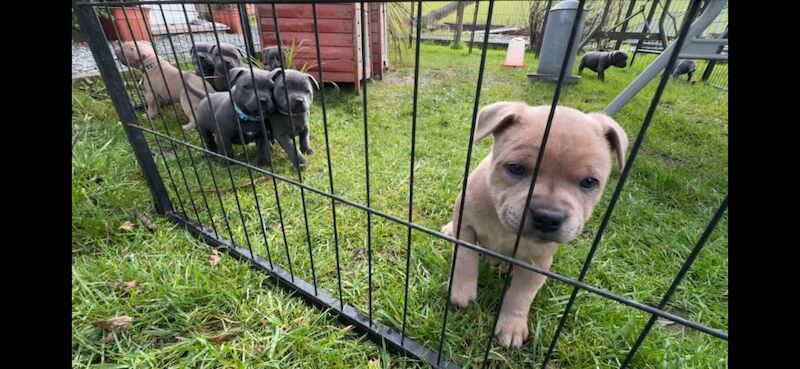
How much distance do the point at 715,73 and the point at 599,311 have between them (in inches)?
336

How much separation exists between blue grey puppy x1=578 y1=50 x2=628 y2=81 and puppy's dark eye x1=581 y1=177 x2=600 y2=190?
587 cm

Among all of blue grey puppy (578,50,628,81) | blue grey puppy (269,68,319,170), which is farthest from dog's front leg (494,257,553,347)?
blue grey puppy (578,50,628,81)

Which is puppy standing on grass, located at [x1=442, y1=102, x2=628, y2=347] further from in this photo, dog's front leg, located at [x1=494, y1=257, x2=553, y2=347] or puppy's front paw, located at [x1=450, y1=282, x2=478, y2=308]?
puppy's front paw, located at [x1=450, y1=282, x2=478, y2=308]

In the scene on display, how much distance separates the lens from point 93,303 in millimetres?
1869

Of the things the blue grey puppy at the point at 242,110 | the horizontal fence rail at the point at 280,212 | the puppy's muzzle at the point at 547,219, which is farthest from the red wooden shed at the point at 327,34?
the puppy's muzzle at the point at 547,219

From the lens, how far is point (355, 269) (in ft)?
7.41

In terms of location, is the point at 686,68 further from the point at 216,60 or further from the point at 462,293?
the point at 216,60

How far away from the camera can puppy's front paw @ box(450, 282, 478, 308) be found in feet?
6.25

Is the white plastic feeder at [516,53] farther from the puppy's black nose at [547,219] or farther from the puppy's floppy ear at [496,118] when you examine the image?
the puppy's black nose at [547,219]

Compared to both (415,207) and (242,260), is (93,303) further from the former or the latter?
(415,207)

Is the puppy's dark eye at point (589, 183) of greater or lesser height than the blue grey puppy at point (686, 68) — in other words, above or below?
above

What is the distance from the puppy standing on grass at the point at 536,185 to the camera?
1.37 m

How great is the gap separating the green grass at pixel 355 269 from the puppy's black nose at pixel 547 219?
2.53 ft

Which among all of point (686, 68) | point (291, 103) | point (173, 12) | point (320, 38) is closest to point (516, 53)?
point (686, 68)
